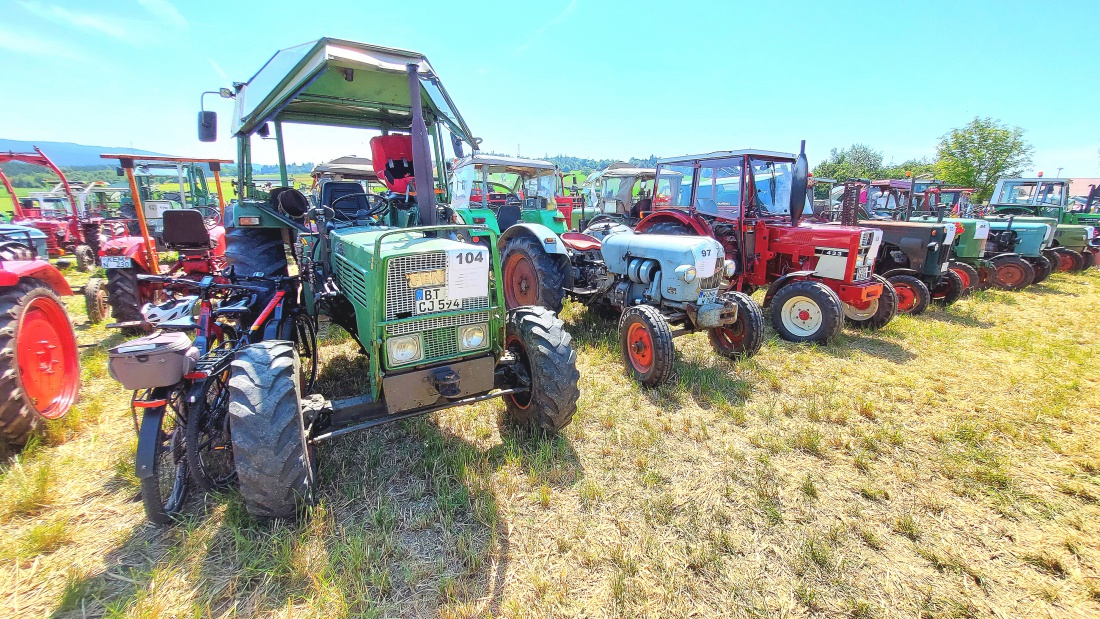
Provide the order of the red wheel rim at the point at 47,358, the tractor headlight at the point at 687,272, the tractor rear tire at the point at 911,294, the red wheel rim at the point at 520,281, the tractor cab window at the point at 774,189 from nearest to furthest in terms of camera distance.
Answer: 1. the red wheel rim at the point at 47,358
2. the tractor headlight at the point at 687,272
3. the red wheel rim at the point at 520,281
4. the tractor cab window at the point at 774,189
5. the tractor rear tire at the point at 911,294

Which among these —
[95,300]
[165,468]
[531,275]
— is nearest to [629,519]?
[165,468]

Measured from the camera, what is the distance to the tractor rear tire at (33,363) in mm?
2689

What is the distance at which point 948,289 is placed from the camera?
23.0 feet

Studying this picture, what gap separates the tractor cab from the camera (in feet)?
27.5

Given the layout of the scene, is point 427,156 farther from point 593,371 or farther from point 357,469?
point 593,371

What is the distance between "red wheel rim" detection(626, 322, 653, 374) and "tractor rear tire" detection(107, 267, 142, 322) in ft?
17.5


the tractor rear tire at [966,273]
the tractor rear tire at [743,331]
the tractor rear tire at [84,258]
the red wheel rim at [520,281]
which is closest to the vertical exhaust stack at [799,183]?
the tractor rear tire at [743,331]

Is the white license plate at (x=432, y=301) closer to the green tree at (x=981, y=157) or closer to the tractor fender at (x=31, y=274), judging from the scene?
the tractor fender at (x=31, y=274)

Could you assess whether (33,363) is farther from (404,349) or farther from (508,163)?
(508,163)

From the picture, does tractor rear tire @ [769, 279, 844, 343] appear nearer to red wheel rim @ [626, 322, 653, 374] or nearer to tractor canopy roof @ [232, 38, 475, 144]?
red wheel rim @ [626, 322, 653, 374]

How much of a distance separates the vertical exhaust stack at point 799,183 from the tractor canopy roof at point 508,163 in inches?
206

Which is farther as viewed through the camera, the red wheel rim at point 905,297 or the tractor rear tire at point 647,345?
the red wheel rim at point 905,297

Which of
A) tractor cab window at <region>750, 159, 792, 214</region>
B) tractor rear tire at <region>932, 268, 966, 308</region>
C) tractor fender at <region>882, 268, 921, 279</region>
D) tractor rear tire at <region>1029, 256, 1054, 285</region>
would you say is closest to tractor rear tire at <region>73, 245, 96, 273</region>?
tractor cab window at <region>750, 159, 792, 214</region>

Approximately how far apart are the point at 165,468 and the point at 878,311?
690 cm
